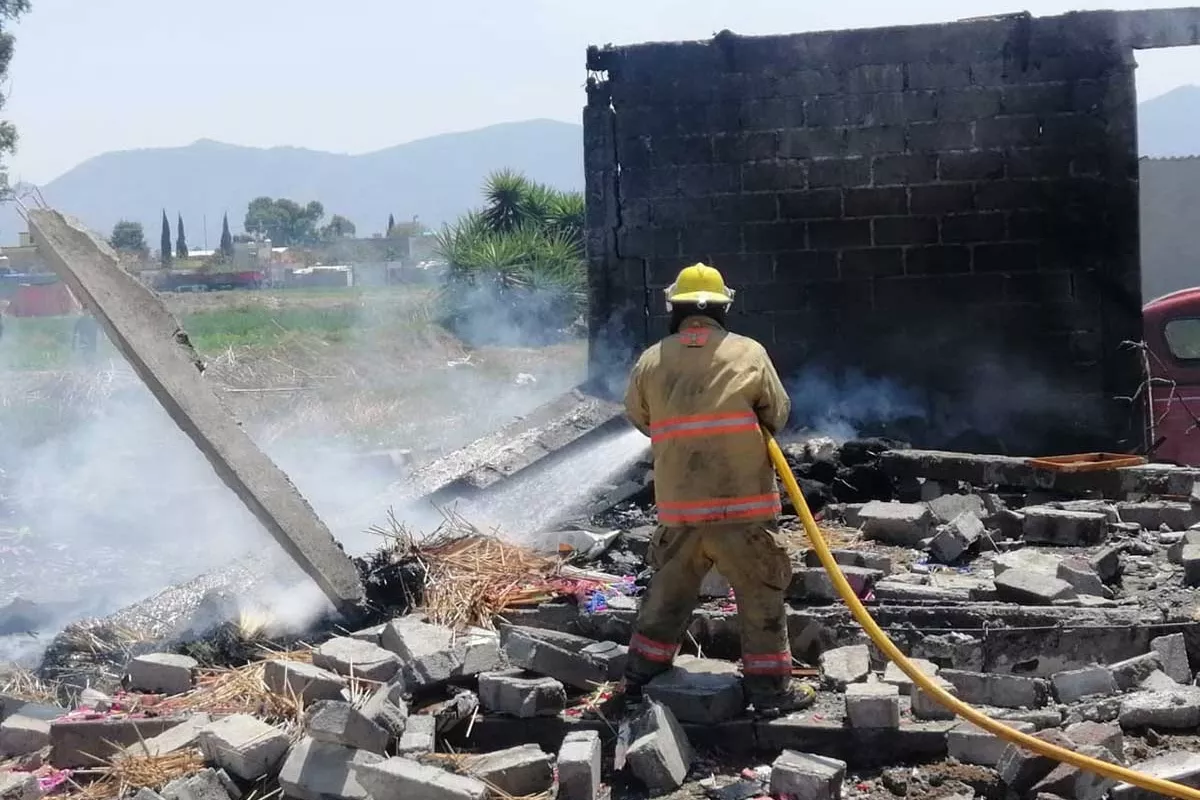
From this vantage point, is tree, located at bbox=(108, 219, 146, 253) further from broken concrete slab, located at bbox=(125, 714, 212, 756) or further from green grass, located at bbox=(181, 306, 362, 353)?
broken concrete slab, located at bbox=(125, 714, 212, 756)

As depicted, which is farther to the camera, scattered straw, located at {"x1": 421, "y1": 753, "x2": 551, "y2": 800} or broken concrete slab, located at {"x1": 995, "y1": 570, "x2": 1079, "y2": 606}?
broken concrete slab, located at {"x1": 995, "y1": 570, "x2": 1079, "y2": 606}

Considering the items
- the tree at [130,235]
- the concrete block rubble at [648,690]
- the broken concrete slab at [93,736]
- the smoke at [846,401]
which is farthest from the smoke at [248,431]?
the tree at [130,235]

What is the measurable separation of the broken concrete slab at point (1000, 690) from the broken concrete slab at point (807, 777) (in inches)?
34.5

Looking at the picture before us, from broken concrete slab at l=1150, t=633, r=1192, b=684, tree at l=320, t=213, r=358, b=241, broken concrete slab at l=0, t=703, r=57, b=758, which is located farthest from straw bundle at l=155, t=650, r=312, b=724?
tree at l=320, t=213, r=358, b=241

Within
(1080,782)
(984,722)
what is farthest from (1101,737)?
(984,722)

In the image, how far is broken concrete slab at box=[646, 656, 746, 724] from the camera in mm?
4953

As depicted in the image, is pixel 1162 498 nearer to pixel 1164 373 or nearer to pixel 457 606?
pixel 1164 373

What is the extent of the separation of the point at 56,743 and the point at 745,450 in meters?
3.12

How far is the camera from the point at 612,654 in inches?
212

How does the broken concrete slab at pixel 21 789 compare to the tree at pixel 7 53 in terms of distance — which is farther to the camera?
the tree at pixel 7 53

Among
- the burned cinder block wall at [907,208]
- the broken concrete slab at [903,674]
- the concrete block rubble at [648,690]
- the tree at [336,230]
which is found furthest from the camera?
the tree at [336,230]

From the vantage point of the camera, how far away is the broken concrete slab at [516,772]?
4.60 meters

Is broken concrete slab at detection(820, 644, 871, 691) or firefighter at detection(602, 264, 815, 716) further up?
firefighter at detection(602, 264, 815, 716)

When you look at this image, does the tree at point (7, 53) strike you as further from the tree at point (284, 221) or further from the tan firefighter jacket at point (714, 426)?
the tree at point (284, 221)
